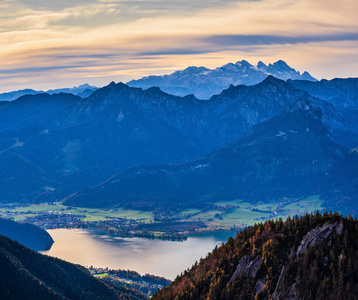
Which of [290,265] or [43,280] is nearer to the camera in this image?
[290,265]

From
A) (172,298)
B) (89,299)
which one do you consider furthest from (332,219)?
(89,299)

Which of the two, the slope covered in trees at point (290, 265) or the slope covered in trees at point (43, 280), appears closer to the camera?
the slope covered in trees at point (290, 265)

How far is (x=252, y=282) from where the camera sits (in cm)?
8825

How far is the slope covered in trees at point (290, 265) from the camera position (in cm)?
8100

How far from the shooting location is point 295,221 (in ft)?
309

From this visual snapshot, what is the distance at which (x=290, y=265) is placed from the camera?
85.9 metres

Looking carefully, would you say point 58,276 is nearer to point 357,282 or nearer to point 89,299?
point 89,299

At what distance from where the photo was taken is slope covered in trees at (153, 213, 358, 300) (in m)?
81.0

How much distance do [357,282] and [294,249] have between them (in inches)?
436

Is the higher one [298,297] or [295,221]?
[295,221]

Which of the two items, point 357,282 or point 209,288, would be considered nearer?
point 357,282

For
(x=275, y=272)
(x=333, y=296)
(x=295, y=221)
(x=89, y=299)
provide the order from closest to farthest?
(x=333, y=296) → (x=275, y=272) → (x=295, y=221) → (x=89, y=299)

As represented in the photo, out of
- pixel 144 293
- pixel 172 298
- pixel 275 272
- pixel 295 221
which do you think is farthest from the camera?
pixel 144 293

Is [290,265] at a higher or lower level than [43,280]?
lower
